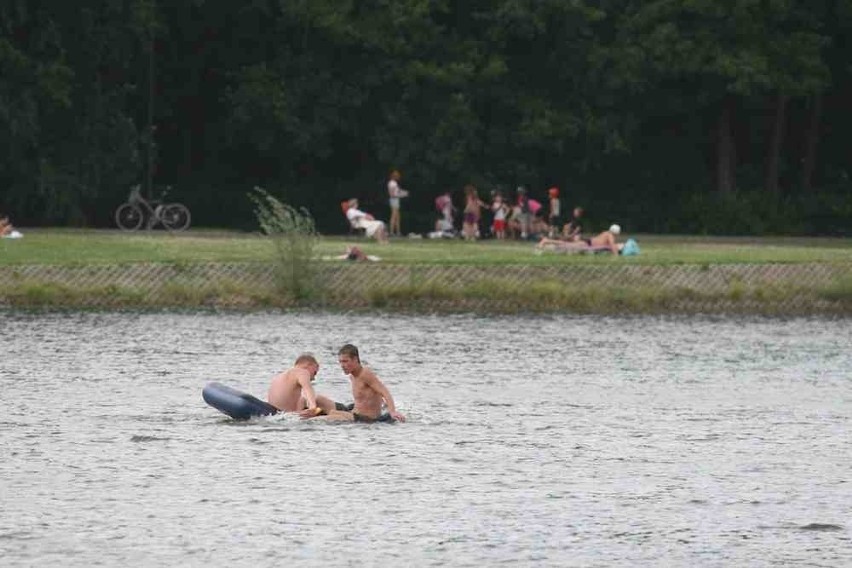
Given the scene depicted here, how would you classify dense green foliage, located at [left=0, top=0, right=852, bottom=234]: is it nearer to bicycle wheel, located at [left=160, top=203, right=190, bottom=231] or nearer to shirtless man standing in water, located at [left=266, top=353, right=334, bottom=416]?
bicycle wheel, located at [left=160, top=203, right=190, bottom=231]

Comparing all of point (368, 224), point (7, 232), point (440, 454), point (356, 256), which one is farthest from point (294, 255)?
point (440, 454)

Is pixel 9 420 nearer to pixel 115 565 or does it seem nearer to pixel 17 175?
pixel 115 565

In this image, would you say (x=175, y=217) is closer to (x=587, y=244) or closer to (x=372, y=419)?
(x=587, y=244)

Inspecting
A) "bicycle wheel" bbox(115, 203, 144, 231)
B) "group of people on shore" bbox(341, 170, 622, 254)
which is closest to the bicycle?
"bicycle wheel" bbox(115, 203, 144, 231)

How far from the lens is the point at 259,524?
20016 millimetres

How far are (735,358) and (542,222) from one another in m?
25.4

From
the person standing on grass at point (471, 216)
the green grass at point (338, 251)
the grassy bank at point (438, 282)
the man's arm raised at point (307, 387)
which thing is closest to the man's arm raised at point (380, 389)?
the man's arm raised at point (307, 387)

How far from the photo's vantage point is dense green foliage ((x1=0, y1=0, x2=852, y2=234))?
62.3m

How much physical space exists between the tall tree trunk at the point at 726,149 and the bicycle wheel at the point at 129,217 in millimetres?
16617

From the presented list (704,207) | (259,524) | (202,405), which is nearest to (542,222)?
(704,207)

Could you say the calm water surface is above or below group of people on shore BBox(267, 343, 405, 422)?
below

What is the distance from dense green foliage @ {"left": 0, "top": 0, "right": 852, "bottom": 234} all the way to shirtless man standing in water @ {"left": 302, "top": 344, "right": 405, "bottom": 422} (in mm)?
34187

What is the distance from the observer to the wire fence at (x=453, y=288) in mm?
43562

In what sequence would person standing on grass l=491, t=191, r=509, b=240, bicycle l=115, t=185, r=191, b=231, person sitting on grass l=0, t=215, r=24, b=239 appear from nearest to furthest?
person sitting on grass l=0, t=215, r=24, b=239 → bicycle l=115, t=185, r=191, b=231 → person standing on grass l=491, t=191, r=509, b=240
